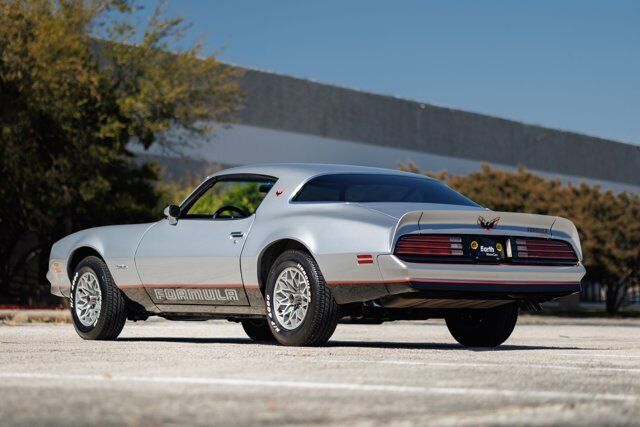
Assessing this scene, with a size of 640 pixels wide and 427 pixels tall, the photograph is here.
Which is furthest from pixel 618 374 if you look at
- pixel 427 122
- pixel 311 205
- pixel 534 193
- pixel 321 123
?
pixel 427 122

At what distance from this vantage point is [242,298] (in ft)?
36.0

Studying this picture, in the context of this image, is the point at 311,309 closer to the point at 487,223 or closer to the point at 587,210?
the point at 487,223

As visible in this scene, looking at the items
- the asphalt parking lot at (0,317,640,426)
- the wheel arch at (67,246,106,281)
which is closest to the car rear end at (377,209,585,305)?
the asphalt parking lot at (0,317,640,426)

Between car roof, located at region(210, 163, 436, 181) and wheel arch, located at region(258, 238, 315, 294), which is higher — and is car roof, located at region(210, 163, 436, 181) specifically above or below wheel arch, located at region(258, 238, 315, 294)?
above

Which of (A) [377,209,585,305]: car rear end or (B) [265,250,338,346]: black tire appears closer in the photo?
(A) [377,209,585,305]: car rear end

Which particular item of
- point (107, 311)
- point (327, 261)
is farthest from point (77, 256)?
point (327, 261)

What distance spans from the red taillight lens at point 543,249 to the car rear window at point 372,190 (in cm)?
92

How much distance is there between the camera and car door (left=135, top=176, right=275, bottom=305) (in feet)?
36.3

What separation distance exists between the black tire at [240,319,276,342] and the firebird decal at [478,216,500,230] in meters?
Result: 3.09

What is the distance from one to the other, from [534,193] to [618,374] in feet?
122

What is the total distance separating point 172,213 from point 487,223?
122 inches

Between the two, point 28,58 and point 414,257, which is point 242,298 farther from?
point 28,58

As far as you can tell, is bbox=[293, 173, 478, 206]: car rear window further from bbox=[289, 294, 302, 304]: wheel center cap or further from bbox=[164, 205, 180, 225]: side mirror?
bbox=[164, 205, 180, 225]: side mirror

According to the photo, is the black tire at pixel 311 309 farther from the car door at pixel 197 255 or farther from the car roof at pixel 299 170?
the car roof at pixel 299 170
